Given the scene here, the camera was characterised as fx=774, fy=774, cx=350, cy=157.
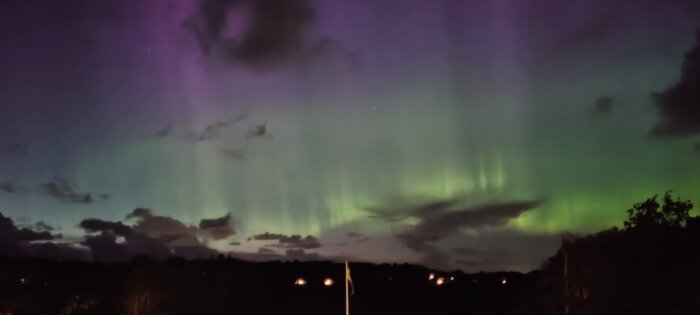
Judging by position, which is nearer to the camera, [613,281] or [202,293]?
[613,281]

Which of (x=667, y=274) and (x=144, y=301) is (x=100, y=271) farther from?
(x=667, y=274)

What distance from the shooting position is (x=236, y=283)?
81.2 m

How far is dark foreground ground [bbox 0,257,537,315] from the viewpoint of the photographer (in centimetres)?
5838

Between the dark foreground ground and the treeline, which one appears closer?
the treeline

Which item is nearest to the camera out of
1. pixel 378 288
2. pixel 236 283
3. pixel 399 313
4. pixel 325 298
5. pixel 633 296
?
pixel 633 296

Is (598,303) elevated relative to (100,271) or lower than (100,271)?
lower

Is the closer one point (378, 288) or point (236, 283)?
point (236, 283)

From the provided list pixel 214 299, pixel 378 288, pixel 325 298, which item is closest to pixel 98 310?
pixel 214 299

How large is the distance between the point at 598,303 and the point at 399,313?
216 feet

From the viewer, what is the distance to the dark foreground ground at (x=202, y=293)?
58.4 meters

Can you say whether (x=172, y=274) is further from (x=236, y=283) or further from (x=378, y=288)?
(x=378, y=288)

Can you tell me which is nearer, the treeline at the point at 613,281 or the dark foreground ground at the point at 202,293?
the treeline at the point at 613,281

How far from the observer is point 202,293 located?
238 feet

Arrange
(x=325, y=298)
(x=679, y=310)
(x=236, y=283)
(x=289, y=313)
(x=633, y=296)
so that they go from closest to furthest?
1. (x=679, y=310)
2. (x=633, y=296)
3. (x=236, y=283)
4. (x=289, y=313)
5. (x=325, y=298)
